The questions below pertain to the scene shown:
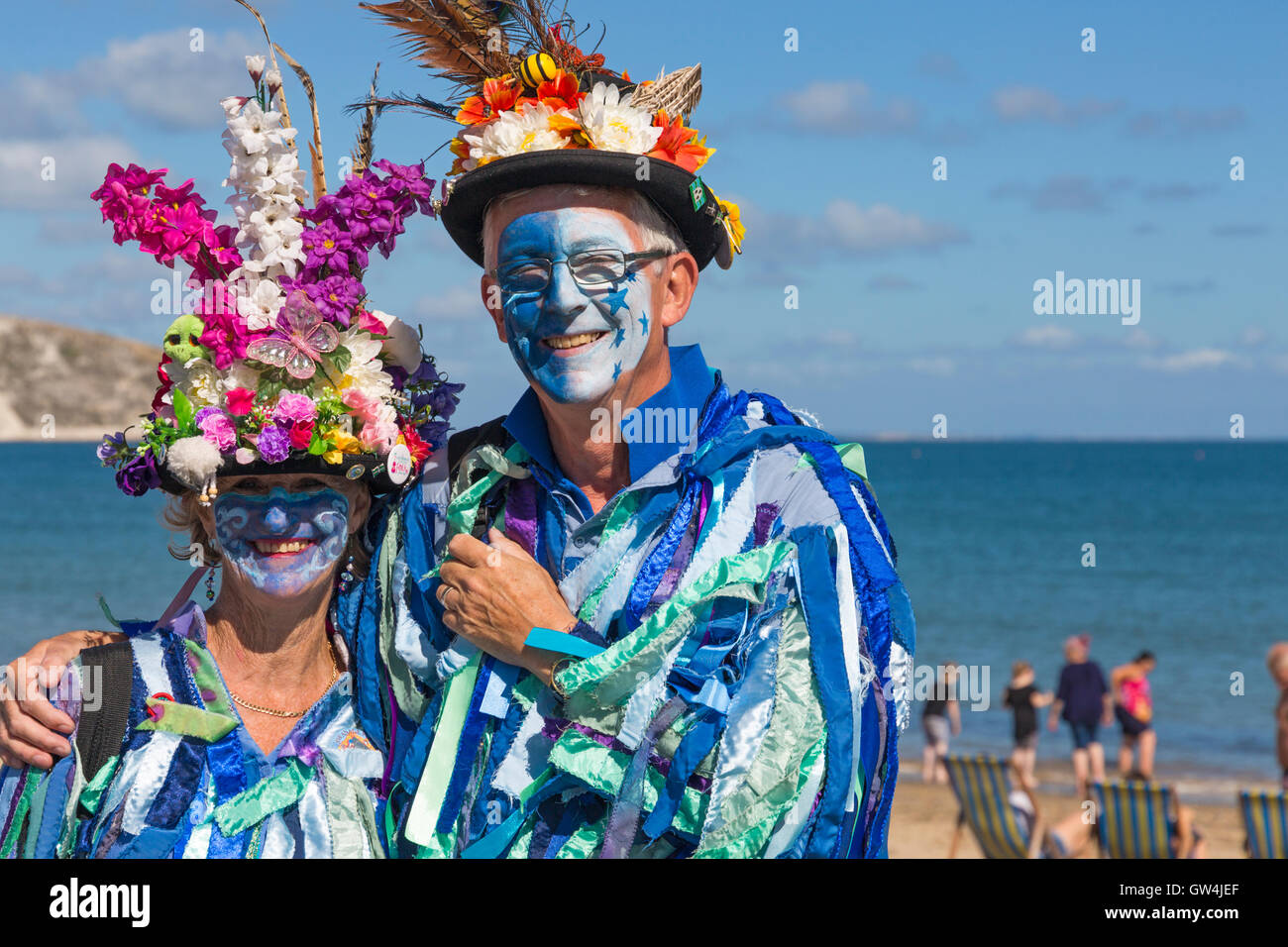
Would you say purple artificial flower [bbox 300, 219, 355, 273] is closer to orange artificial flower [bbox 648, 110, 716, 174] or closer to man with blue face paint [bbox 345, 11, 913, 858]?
man with blue face paint [bbox 345, 11, 913, 858]

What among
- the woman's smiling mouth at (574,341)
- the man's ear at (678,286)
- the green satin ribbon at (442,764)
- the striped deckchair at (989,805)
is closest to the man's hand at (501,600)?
the green satin ribbon at (442,764)

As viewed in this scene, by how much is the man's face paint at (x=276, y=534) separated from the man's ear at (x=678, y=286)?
0.95 m

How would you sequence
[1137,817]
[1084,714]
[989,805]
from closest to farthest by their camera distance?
[1137,817]
[989,805]
[1084,714]

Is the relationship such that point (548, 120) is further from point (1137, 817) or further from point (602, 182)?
point (1137, 817)

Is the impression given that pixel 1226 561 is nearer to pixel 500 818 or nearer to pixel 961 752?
pixel 961 752

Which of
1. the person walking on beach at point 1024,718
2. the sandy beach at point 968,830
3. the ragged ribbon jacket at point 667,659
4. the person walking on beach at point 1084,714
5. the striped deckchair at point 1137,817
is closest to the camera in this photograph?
the ragged ribbon jacket at point 667,659

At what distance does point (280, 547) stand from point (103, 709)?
0.55 m

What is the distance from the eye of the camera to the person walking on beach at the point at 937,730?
14.1m

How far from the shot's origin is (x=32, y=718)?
305cm

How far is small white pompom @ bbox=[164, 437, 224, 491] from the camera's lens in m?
3.19

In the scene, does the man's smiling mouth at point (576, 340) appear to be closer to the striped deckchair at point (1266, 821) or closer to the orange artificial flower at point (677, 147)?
the orange artificial flower at point (677, 147)

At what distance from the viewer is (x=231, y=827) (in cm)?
313

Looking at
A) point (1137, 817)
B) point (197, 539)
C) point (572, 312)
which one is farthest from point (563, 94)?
point (1137, 817)

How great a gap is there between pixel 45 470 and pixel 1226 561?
60635 mm
